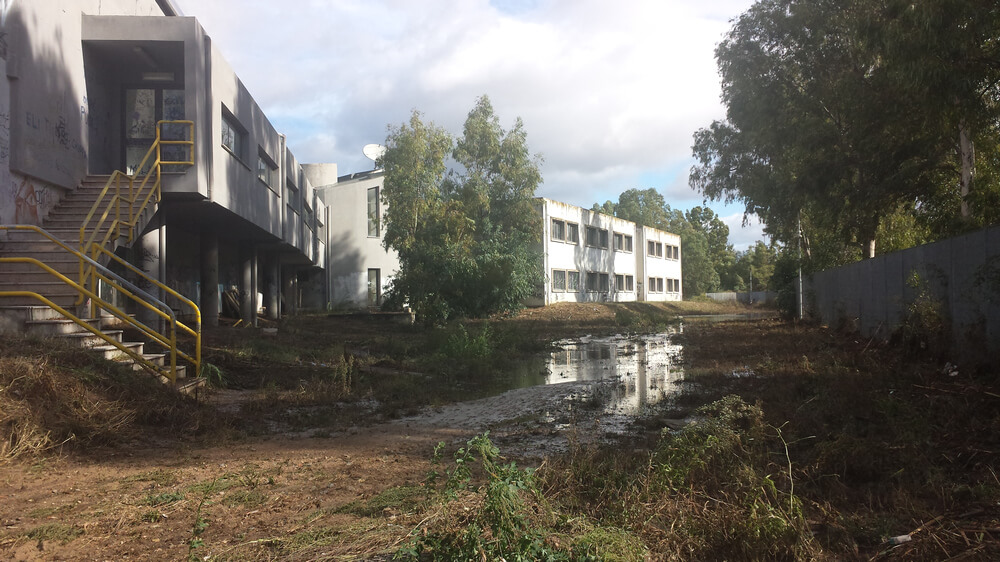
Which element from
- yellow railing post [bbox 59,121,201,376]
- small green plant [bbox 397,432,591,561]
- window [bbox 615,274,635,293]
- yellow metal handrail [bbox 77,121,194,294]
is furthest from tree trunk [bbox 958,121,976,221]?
window [bbox 615,274,635,293]

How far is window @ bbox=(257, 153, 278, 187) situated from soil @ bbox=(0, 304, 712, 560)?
14.8 m

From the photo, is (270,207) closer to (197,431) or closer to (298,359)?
(298,359)

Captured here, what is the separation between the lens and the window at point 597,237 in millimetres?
48375

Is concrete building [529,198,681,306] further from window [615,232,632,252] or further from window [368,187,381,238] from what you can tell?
window [368,187,381,238]

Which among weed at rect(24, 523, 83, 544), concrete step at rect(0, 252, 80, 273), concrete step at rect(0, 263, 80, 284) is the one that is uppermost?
concrete step at rect(0, 252, 80, 273)

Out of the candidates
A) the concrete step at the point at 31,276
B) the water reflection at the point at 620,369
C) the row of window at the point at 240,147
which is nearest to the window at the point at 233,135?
the row of window at the point at 240,147

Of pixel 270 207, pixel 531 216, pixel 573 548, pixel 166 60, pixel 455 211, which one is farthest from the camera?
pixel 531 216

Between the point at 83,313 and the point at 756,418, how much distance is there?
935 cm

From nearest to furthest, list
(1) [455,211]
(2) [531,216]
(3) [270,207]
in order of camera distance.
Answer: (3) [270,207]
(1) [455,211]
(2) [531,216]

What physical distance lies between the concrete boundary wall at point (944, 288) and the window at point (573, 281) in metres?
26.3

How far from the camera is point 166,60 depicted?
16.3 metres

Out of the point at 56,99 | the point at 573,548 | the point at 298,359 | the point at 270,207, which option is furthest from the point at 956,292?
the point at 270,207

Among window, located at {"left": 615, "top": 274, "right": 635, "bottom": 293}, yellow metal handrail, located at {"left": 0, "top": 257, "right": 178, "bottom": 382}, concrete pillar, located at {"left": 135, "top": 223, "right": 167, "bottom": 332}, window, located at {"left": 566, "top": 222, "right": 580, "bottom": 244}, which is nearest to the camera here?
yellow metal handrail, located at {"left": 0, "top": 257, "right": 178, "bottom": 382}

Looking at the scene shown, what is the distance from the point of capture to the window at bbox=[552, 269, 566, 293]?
1692 inches
